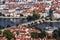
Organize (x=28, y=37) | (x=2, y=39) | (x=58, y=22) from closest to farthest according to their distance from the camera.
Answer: (x=2, y=39) < (x=28, y=37) < (x=58, y=22)

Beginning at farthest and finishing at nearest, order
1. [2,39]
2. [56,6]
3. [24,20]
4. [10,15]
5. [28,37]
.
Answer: [56,6] < [10,15] < [24,20] < [28,37] < [2,39]

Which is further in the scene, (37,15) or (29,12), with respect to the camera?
(29,12)

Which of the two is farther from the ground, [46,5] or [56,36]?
[56,36]

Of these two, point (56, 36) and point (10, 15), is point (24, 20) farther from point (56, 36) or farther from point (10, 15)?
point (56, 36)

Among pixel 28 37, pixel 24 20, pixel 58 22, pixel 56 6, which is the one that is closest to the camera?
pixel 28 37

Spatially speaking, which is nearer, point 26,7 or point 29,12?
point 29,12

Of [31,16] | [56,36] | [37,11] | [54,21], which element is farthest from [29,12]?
[56,36]

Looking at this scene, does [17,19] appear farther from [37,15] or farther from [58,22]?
[58,22]

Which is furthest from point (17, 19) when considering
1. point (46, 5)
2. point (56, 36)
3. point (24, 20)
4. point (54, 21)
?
point (56, 36)

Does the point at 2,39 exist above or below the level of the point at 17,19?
above
